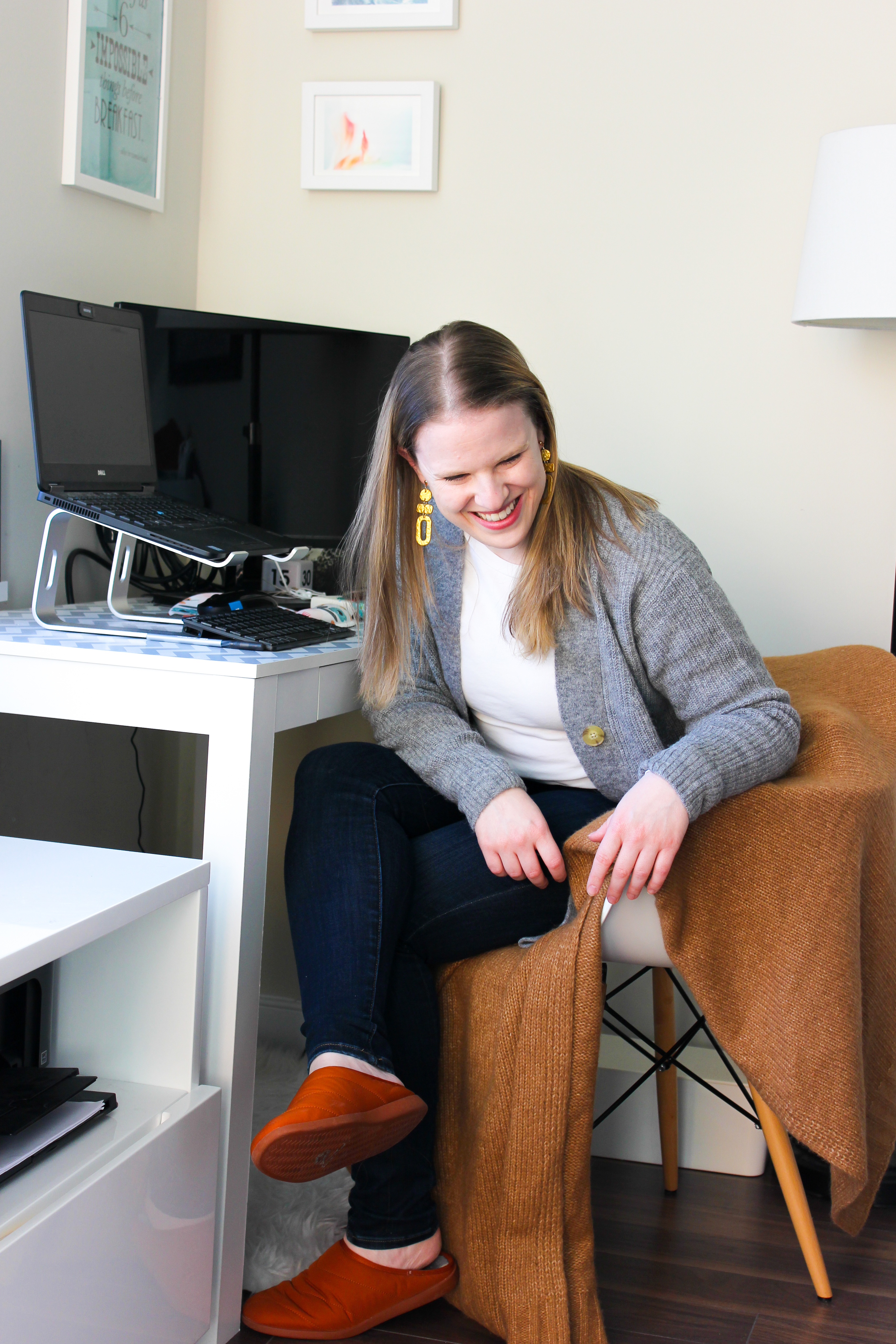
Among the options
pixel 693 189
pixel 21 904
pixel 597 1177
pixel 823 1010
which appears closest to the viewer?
pixel 21 904

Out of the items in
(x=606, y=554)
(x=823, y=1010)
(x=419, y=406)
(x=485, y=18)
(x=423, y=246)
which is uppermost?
(x=485, y=18)

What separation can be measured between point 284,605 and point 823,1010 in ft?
2.78

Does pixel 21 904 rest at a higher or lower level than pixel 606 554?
lower

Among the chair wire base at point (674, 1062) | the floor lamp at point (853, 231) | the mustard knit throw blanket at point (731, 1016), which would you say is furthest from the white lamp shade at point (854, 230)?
the chair wire base at point (674, 1062)

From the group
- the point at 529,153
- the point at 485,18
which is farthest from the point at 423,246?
the point at 485,18

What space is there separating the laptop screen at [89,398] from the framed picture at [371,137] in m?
0.56

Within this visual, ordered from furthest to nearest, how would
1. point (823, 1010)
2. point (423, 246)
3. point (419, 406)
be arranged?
1. point (423, 246)
2. point (419, 406)
3. point (823, 1010)

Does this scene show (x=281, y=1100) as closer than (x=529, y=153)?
Yes

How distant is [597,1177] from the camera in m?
1.66

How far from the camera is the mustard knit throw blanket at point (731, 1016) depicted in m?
1.13

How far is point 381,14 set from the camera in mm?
1924

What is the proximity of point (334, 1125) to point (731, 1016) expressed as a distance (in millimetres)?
406

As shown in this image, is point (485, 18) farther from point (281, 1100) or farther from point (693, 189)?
point (281, 1100)

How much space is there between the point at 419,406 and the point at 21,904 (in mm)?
659
